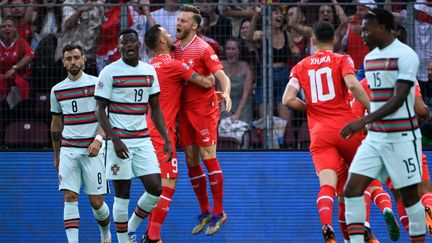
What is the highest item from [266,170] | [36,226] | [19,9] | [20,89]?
[19,9]

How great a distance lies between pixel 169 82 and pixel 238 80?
208cm

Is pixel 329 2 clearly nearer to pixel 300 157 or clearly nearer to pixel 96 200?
pixel 300 157

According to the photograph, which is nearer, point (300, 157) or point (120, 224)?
point (120, 224)

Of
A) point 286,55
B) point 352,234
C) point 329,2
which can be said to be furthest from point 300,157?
point 352,234

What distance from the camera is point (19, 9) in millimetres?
14344

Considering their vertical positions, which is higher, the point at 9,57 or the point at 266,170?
the point at 9,57

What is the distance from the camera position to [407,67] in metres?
8.95

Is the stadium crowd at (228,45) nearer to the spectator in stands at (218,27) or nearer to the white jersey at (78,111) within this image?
the spectator in stands at (218,27)

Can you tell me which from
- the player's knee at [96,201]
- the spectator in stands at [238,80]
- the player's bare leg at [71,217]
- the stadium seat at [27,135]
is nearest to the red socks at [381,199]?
the spectator in stands at [238,80]

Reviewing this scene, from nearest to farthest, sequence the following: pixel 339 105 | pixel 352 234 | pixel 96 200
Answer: pixel 352 234, pixel 339 105, pixel 96 200

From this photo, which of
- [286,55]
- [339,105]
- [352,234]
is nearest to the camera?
[352,234]

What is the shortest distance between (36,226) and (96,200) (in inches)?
91.3

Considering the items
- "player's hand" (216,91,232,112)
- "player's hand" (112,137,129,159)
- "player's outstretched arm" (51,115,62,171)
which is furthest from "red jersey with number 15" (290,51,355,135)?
"player's outstretched arm" (51,115,62,171)

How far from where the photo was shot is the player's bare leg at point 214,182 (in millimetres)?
12195
